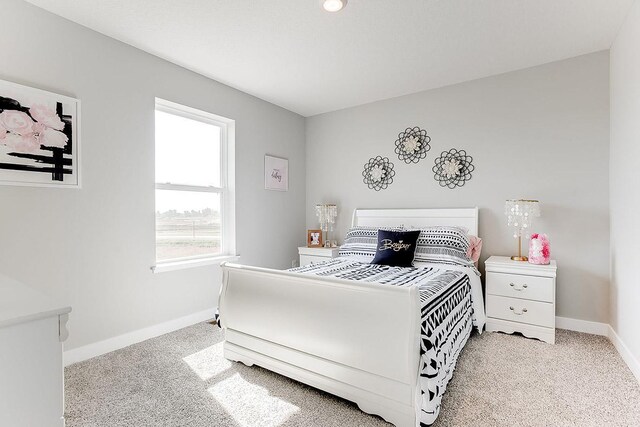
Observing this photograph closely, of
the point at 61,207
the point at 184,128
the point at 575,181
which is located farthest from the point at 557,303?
the point at 61,207

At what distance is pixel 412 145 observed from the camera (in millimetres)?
3740

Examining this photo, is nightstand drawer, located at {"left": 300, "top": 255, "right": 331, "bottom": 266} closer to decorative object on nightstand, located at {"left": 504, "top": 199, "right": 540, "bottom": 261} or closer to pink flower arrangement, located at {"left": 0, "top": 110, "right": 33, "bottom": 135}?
decorative object on nightstand, located at {"left": 504, "top": 199, "right": 540, "bottom": 261}

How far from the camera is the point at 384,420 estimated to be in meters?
1.65

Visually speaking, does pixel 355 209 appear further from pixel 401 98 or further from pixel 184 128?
pixel 184 128

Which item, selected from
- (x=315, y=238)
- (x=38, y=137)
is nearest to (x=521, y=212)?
(x=315, y=238)

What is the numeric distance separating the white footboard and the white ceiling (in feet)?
5.95

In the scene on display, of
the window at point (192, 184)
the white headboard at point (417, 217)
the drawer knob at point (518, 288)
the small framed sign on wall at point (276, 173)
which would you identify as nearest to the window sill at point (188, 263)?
the window at point (192, 184)

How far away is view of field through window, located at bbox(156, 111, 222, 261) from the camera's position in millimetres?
3014

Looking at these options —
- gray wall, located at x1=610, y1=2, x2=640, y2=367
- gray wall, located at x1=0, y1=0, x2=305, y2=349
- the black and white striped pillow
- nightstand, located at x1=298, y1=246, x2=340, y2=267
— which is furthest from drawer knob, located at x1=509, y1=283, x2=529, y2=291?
gray wall, located at x1=0, y1=0, x2=305, y2=349

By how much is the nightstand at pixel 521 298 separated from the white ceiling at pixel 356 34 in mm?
1885

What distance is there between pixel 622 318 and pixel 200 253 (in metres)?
3.71

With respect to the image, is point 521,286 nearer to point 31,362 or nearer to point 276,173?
point 276,173

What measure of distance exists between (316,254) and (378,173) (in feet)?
4.22

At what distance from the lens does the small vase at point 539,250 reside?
2.75 meters
